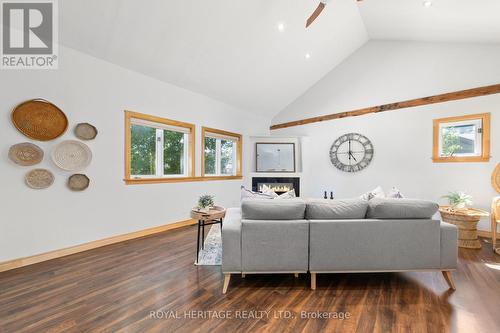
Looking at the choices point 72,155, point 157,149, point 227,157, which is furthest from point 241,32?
point 72,155

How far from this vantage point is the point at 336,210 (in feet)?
6.89

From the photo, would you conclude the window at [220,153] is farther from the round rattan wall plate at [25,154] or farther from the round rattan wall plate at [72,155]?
the round rattan wall plate at [25,154]

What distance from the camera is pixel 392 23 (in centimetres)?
394

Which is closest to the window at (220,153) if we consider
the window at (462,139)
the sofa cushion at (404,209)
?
the sofa cushion at (404,209)

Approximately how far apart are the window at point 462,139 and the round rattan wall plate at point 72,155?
5.81 metres

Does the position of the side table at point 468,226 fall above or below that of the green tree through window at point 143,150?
below

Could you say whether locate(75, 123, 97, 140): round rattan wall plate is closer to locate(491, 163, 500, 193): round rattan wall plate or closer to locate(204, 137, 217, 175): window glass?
locate(204, 137, 217, 175): window glass

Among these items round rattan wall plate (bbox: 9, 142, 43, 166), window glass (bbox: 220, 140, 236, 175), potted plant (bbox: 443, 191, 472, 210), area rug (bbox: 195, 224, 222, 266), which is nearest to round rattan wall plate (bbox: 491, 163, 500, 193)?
potted plant (bbox: 443, 191, 472, 210)

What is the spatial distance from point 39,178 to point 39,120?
2.29 feet

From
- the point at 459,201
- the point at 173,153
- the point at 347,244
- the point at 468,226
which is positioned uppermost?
the point at 173,153

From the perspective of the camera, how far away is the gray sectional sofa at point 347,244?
203cm

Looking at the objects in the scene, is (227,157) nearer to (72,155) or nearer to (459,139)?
(72,155)

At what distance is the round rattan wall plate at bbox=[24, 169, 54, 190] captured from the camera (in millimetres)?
2596

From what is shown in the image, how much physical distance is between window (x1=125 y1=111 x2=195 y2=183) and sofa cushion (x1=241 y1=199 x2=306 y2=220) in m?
2.39
